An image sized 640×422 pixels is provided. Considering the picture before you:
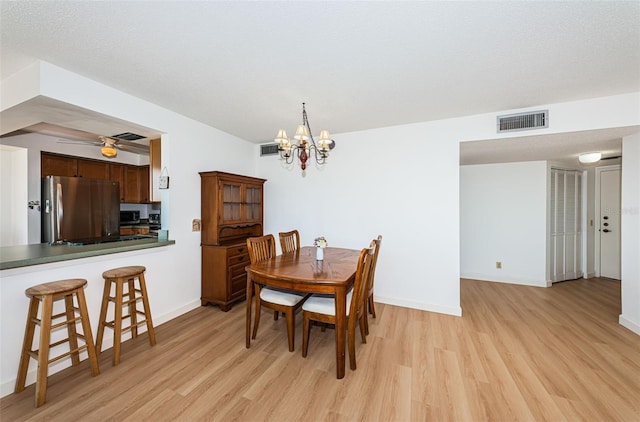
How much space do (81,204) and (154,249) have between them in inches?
57.6

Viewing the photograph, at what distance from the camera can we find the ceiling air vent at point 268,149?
4113mm

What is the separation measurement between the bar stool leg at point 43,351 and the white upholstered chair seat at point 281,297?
1.47m

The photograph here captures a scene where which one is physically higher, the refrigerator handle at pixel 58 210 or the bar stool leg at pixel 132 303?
the refrigerator handle at pixel 58 210

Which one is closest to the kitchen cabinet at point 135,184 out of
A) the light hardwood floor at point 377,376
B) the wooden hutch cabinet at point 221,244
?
the wooden hutch cabinet at point 221,244

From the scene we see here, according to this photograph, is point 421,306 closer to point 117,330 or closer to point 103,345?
point 117,330

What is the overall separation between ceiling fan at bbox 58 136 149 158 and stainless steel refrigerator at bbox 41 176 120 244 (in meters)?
0.49

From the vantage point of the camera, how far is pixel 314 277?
6.54 feet

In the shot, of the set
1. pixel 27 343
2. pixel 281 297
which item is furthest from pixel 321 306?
pixel 27 343

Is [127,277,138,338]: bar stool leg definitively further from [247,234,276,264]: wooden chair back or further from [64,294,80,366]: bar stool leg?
[247,234,276,264]: wooden chair back

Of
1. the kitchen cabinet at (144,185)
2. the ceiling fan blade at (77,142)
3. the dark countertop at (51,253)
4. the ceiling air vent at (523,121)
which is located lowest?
the dark countertop at (51,253)

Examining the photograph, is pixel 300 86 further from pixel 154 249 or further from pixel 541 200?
pixel 541 200

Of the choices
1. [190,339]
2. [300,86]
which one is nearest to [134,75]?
[300,86]

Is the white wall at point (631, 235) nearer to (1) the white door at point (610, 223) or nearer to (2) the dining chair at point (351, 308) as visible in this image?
(1) the white door at point (610, 223)

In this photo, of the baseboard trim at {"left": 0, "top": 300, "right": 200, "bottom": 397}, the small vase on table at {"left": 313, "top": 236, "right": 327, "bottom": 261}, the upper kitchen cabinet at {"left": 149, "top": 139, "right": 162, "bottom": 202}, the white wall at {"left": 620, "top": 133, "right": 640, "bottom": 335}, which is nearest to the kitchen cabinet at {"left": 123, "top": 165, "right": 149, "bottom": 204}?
the upper kitchen cabinet at {"left": 149, "top": 139, "right": 162, "bottom": 202}
